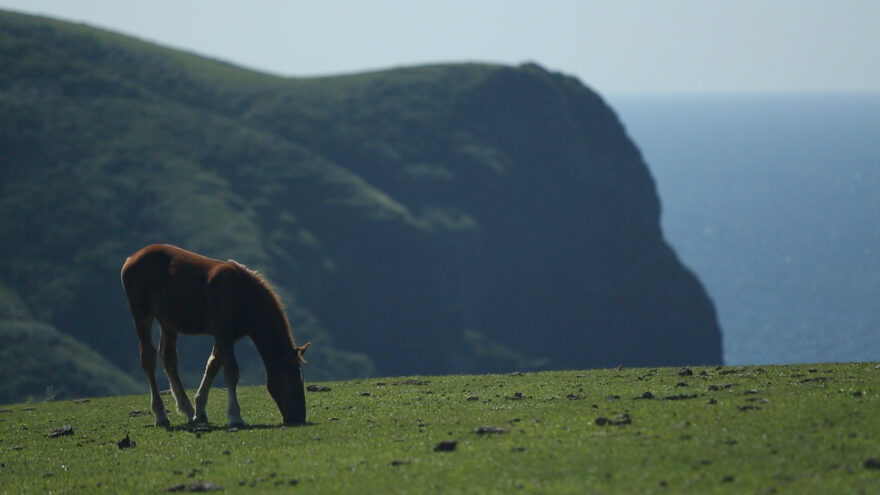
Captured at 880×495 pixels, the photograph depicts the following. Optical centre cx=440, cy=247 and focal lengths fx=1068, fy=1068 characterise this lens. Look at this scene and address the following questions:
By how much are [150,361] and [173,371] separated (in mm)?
723

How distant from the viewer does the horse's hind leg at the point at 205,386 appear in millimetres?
24328

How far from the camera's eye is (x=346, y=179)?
192500 millimetres

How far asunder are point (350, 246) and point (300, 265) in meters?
14.2

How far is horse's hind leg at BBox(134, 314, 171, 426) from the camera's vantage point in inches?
991

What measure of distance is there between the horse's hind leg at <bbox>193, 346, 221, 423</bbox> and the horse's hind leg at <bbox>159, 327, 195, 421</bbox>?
1.11ft

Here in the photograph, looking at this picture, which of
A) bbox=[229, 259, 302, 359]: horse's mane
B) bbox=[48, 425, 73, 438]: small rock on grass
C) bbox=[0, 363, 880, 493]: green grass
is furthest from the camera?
bbox=[48, 425, 73, 438]: small rock on grass

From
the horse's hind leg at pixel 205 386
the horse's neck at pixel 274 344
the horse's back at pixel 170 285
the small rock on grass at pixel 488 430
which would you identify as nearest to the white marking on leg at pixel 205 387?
the horse's hind leg at pixel 205 386

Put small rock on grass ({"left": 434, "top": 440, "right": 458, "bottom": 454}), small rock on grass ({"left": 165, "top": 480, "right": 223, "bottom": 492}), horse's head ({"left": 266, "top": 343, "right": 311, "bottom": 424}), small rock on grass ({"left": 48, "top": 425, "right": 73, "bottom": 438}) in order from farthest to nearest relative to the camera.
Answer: small rock on grass ({"left": 48, "top": 425, "right": 73, "bottom": 438}), horse's head ({"left": 266, "top": 343, "right": 311, "bottom": 424}), small rock on grass ({"left": 434, "top": 440, "right": 458, "bottom": 454}), small rock on grass ({"left": 165, "top": 480, "right": 223, "bottom": 492})

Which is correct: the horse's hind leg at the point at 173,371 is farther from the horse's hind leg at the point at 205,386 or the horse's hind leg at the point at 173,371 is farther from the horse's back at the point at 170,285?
the horse's back at the point at 170,285

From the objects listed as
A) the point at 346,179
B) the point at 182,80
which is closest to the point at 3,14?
the point at 182,80

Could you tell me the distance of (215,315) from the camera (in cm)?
2355

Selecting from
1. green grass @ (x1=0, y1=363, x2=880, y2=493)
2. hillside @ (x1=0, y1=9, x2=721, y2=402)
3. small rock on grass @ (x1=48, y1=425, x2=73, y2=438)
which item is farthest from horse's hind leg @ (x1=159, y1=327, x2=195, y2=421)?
hillside @ (x1=0, y1=9, x2=721, y2=402)

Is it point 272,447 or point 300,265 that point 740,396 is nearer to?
point 272,447

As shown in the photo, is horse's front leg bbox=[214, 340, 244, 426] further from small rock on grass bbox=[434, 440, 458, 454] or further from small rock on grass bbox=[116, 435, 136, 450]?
small rock on grass bbox=[434, 440, 458, 454]
